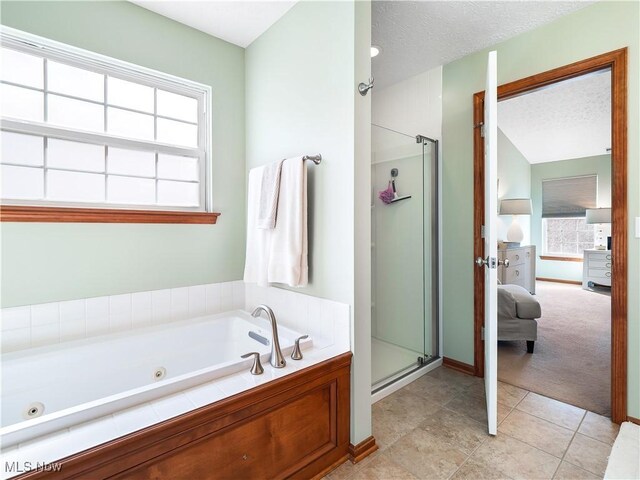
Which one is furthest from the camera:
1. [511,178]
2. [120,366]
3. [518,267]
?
[511,178]

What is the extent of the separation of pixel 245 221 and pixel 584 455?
94.5 inches

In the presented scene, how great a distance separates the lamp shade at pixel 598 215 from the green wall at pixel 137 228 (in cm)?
630

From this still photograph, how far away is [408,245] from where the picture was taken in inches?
108

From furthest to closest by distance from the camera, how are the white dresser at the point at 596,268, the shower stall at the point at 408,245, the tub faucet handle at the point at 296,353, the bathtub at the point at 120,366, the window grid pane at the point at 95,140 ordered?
the white dresser at the point at 596,268
the shower stall at the point at 408,245
the window grid pane at the point at 95,140
the tub faucet handle at the point at 296,353
the bathtub at the point at 120,366

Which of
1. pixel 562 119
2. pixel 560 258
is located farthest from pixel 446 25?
pixel 560 258

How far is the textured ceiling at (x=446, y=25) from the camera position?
1.94 metres

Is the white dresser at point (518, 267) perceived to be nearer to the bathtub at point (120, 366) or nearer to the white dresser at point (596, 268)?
the white dresser at point (596, 268)

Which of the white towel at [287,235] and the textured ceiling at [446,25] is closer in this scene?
the white towel at [287,235]

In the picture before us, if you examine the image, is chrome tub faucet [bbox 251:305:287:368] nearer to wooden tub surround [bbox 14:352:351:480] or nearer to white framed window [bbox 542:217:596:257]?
wooden tub surround [bbox 14:352:351:480]

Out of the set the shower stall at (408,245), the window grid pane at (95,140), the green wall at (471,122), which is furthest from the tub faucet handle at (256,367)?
the green wall at (471,122)

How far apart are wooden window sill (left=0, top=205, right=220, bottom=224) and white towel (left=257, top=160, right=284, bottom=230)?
504 mm

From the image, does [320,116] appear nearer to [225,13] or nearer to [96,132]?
[225,13]

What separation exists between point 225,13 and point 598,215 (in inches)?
261

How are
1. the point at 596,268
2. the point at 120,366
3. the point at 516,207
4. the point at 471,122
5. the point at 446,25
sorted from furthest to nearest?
1. the point at 596,268
2. the point at 516,207
3. the point at 471,122
4. the point at 446,25
5. the point at 120,366
